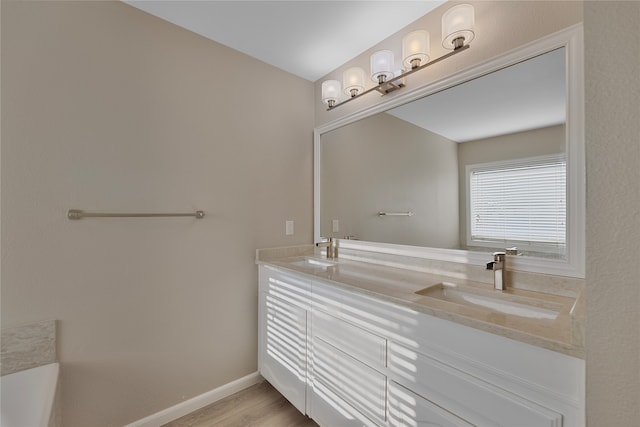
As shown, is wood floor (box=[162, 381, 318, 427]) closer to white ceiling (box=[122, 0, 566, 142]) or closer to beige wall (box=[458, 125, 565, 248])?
beige wall (box=[458, 125, 565, 248])

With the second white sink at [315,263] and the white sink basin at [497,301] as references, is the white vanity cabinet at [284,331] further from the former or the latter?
the white sink basin at [497,301]

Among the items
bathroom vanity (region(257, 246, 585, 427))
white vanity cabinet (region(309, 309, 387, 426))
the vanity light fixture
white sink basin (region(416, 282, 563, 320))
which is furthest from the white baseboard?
the vanity light fixture

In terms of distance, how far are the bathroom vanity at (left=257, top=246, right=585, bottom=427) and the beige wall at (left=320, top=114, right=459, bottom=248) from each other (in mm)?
219

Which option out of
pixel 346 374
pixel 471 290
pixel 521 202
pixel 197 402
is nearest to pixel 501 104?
pixel 521 202

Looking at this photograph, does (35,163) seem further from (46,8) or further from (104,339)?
(104,339)

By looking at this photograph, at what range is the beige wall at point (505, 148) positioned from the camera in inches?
43.9

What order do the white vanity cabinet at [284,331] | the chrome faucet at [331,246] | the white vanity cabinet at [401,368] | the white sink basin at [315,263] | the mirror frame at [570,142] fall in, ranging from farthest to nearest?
the chrome faucet at [331,246] → the white sink basin at [315,263] → the white vanity cabinet at [284,331] → the mirror frame at [570,142] → the white vanity cabinet at [401,368]

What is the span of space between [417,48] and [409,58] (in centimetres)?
6

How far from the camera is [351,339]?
124cm

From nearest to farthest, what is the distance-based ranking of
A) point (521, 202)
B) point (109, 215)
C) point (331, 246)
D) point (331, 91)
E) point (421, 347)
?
point (421, 347), point (521, 202), point (109, 215), point (331, 91), point (331, 246)

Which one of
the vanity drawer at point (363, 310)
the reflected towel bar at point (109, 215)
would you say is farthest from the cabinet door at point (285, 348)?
the reflected towel bar at point (109, 215)

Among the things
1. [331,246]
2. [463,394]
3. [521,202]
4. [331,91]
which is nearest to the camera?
[463,394]

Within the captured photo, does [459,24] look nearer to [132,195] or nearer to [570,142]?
[570,142]

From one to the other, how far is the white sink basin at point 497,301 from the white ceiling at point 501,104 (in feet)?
2.38
